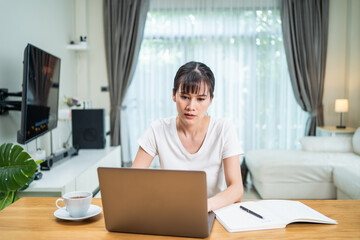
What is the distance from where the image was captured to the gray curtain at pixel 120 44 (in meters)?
4.82

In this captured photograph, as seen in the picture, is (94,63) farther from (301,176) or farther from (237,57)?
(301,176)

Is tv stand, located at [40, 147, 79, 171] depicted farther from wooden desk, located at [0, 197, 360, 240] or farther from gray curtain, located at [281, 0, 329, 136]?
gray curtain, located at [281, 0, 329, 136]

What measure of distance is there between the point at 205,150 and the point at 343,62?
13.3ft

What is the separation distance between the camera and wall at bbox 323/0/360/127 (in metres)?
4.68

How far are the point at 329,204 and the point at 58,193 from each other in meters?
1.64

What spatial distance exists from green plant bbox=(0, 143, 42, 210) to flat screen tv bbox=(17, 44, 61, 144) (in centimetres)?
51

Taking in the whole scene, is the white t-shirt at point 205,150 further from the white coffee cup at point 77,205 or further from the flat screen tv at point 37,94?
the flat screen tv at point 37,94

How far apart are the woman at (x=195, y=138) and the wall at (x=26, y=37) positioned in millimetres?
1666

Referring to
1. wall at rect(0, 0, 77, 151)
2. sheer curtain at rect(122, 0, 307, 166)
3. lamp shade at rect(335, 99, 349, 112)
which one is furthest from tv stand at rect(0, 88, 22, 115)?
lamp shade at rect(335, 99, 349, 112)

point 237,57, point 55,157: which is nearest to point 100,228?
point 55,157

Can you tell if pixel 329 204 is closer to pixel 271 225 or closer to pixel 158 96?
pixel 271 225

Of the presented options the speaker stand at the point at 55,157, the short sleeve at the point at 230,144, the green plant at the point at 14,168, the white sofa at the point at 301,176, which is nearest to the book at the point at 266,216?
the short sleeve at the point at 230,144

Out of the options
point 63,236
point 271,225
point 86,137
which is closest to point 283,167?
point 86,137

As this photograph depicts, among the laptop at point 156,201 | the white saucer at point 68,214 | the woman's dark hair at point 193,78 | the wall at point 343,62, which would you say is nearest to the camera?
the laptop at point 156,201
